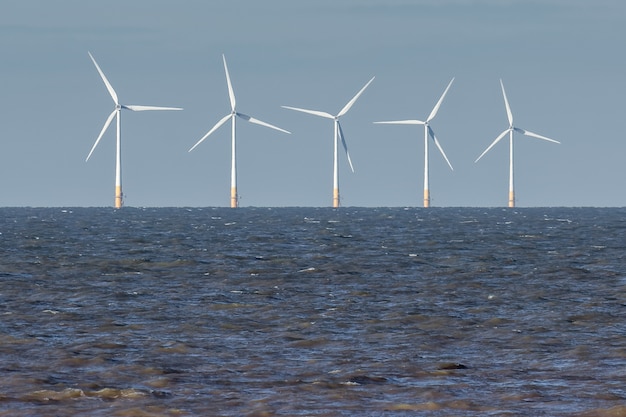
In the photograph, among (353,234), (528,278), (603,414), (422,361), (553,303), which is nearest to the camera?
(603,414)

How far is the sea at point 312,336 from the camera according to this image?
78.5 ft

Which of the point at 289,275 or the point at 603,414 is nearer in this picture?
the point at 603,414

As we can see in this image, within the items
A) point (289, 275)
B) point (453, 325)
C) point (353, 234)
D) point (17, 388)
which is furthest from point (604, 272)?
point (353, 234)

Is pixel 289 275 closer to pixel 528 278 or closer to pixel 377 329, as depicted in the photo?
pixel 528 278

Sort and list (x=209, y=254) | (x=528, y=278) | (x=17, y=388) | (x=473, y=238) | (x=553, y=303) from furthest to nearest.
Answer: (x=473, y=238)
(x=209, y=254)
(x=528, y=278)
(x=553, y=303)
(x=17, y=388)

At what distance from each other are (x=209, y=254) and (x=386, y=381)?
4285 cm

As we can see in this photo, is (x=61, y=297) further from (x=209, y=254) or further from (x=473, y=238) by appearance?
(x=473, y=238)

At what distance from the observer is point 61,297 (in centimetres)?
4284

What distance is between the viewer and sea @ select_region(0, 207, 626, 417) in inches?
942

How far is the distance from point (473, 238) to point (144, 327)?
191 feet

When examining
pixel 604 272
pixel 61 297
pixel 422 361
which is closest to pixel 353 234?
pixel 604 272

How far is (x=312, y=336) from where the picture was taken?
32.9m

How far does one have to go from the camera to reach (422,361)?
28.7 m

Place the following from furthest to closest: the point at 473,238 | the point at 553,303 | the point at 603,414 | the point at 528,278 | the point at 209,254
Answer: the point at 473,238 → the point at 209,254 → the point at 528,278 → the point at 553,303 → the point at 603,414
